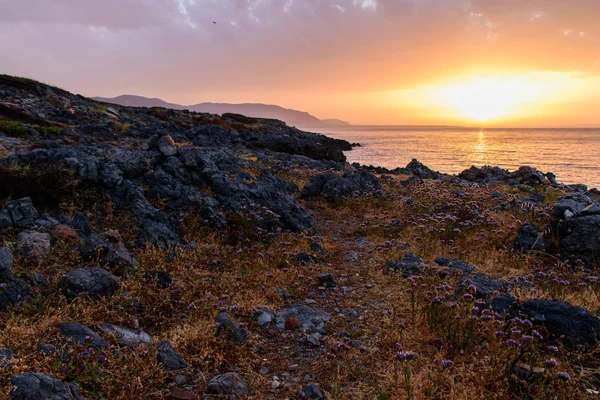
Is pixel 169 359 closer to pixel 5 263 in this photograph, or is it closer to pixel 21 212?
pixel 5 263

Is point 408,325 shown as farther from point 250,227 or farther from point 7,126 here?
point 7,126

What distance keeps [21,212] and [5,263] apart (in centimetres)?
238

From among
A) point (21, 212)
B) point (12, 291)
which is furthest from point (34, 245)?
point (21, 212)

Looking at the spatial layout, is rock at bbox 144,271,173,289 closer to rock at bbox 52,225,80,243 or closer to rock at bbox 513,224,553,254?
rock at bbox 52,225,80,243

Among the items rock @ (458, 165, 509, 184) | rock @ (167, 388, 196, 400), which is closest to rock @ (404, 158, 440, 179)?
rock @ (458, 165, 509, 184)

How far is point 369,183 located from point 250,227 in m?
9.42

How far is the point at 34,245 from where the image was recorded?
246 inches

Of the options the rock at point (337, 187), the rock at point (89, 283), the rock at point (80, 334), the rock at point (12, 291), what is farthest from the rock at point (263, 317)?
the rock at point (337, 187)

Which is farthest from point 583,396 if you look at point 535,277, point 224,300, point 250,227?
point 250,227

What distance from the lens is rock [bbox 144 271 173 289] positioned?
6449 millimetres

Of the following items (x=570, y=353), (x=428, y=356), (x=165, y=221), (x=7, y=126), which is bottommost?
(x=428, y=356)

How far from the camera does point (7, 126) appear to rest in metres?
17.7

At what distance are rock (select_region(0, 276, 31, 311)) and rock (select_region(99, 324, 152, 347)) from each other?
144 cm

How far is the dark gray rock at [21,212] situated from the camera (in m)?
6.99
